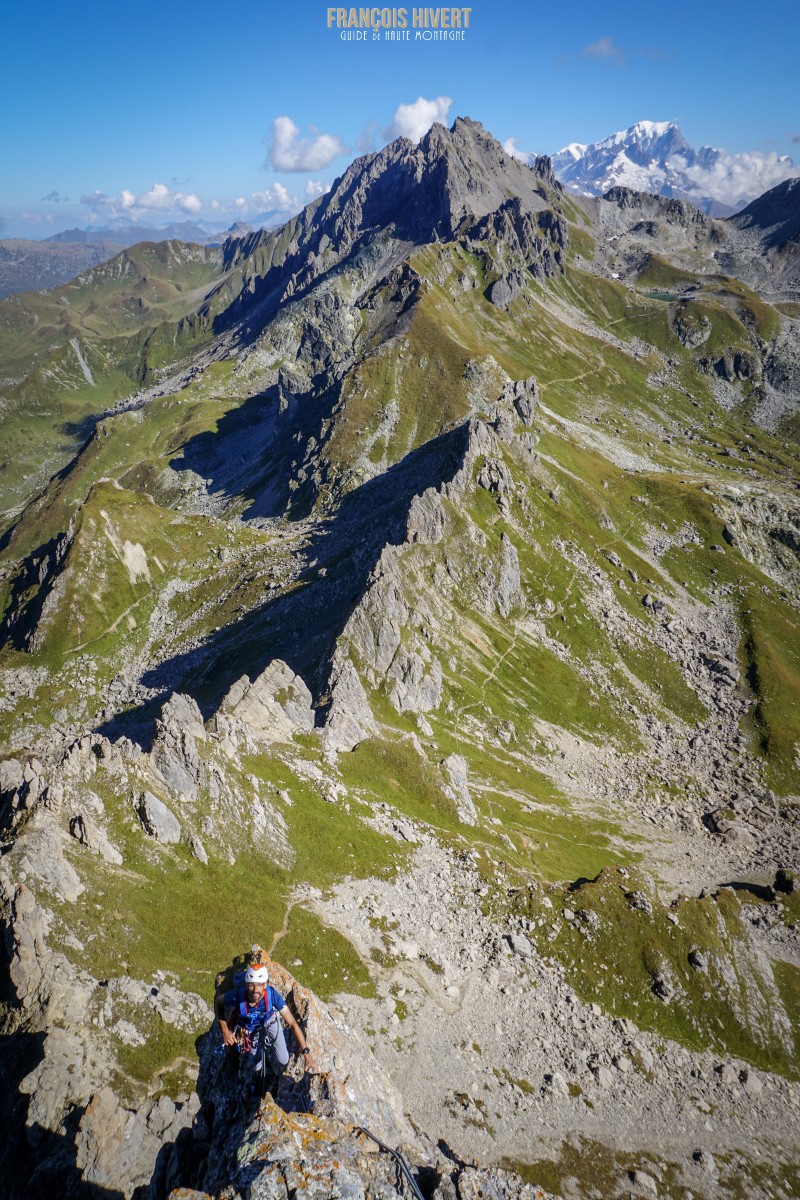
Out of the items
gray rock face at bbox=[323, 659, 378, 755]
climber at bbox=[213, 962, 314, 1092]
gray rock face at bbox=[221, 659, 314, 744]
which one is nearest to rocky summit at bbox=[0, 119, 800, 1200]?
→ gray rock face at bbox=[221, 659, 314, 744]

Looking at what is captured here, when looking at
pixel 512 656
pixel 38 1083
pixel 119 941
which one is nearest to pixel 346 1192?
pixel 38 1083

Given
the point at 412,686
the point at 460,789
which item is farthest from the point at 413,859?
the point at 412,686

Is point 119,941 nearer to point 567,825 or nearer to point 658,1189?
point 658,1189

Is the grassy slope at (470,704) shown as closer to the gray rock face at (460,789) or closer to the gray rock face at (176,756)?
the gray rock face at (460,789)

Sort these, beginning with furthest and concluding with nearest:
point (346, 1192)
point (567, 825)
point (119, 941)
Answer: point (567, 825) < point (119, 941) < point (346, 1192)

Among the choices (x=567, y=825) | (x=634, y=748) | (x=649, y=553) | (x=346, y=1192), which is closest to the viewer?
(x=346, y=1192)

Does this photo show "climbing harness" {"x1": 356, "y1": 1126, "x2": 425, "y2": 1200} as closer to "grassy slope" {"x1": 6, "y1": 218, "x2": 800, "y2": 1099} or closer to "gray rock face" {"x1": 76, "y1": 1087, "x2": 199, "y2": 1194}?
"gray rock face" {"x1": 76, "y1": 1087, "x2": 199, "y2": 1194}

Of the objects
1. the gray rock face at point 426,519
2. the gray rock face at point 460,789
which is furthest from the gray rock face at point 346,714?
the gray rock face at point 426,519
